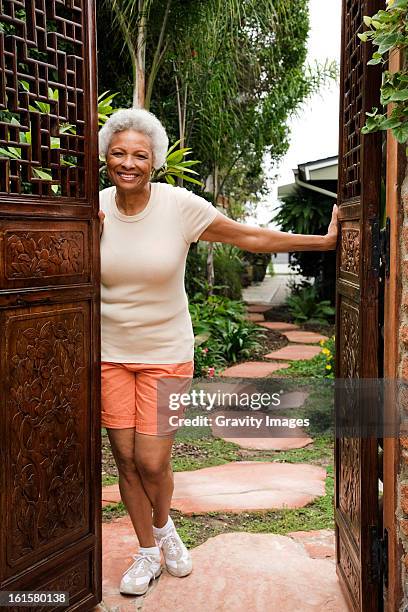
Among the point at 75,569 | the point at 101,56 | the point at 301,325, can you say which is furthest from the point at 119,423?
the point at 301,325

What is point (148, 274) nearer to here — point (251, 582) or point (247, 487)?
point (251, 582)

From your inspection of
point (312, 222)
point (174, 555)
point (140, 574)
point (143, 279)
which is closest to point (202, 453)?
point (174, 555)

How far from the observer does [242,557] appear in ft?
10.4

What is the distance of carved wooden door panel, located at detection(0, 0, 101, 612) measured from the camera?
2.28 metres

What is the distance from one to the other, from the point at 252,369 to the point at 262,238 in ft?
15.0

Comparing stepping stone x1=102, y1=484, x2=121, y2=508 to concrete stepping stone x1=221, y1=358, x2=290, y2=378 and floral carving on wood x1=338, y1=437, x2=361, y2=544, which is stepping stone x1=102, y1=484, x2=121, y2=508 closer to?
floral carving on wood x1=338, y1=437, x2=361, y2=544

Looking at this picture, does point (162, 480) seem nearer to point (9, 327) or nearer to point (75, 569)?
point (75, 569)

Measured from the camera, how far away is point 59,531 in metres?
2.52

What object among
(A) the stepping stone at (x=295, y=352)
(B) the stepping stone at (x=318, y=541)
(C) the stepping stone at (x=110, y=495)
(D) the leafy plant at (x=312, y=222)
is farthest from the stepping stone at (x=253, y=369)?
(D) the leafy plant at (x=312, y=222)

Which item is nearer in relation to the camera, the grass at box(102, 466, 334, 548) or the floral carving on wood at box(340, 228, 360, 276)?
the floral carving on wood at box(340, 228, 360, 276)

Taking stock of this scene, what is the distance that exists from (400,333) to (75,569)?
1.40 meters

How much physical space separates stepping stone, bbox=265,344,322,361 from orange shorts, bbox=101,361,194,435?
5078mm

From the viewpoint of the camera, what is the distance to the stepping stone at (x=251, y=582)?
276cm

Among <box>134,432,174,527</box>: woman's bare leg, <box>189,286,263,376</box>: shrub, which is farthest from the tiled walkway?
<box>189,286,263,376</box>: shrub
